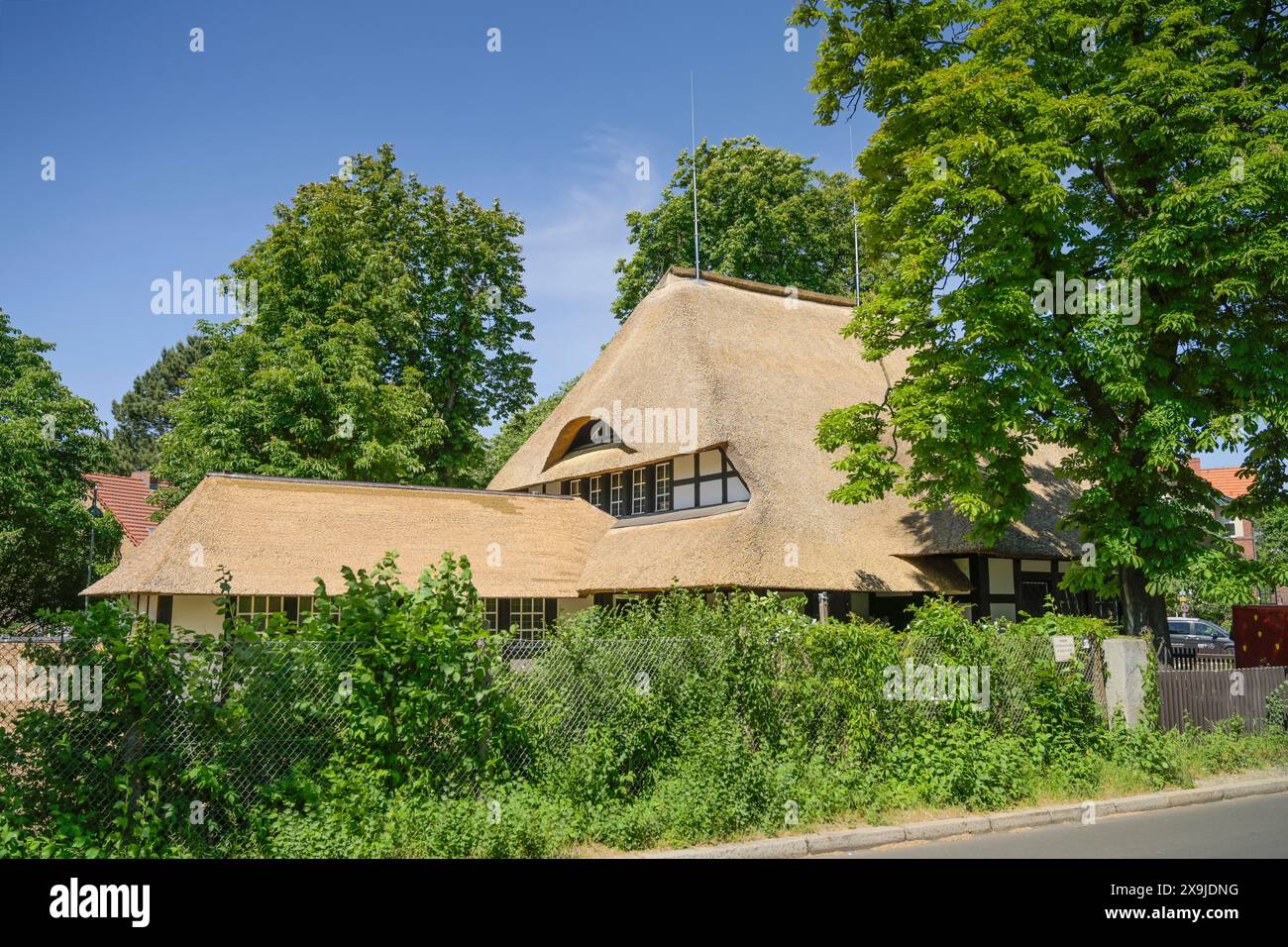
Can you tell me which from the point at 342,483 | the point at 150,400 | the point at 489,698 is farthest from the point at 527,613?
the point at 150,400

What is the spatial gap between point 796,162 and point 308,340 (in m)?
23.5

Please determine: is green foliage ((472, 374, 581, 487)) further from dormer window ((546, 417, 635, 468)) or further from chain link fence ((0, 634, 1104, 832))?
chain link fence ((0, 634, 1104, 832))

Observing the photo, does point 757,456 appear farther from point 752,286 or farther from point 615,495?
point 752,286

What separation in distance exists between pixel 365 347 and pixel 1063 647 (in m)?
23.6

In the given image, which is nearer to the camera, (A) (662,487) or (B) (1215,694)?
(B) (1215,694)

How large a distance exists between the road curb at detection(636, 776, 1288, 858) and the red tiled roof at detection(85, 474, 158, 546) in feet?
147

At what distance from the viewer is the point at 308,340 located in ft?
101

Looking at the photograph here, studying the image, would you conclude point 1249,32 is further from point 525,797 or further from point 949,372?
point 525,797

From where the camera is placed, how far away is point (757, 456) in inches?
918

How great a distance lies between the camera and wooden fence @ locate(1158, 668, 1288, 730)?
1455cm

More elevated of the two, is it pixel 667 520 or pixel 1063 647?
pixel 667 520

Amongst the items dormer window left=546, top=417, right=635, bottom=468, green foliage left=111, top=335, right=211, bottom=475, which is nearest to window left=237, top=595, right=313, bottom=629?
dormer window left=546, top=417, right=635, bottom=468

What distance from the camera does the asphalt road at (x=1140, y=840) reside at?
8.97 metres
